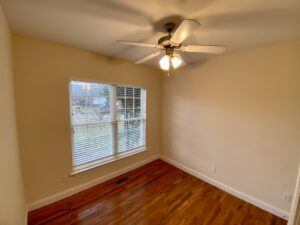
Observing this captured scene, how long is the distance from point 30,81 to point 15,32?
58 centimetres

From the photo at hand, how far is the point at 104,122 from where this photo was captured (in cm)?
275

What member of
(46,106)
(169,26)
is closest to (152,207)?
(46,106)

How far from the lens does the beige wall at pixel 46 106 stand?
188 cm

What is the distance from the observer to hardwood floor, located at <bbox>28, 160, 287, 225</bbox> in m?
1.93

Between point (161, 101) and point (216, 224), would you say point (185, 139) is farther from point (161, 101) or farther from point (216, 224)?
point (216, 224)

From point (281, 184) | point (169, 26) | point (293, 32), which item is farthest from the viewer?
point (281, 184)

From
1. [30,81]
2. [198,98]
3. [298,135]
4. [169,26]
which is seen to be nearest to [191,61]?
[198,98]

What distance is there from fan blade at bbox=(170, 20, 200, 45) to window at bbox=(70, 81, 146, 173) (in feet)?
5.64

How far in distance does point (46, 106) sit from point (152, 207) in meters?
2.13

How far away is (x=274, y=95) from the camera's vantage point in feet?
6.64

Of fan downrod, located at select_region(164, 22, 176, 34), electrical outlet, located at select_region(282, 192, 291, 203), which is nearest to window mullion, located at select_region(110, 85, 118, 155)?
fan downrod, located at select_region(164, 22, 176, 34)

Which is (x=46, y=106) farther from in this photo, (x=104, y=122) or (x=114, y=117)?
(x=114, y=117)

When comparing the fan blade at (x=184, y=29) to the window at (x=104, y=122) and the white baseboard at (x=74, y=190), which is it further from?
the white baseboard at (x=74, y=190)

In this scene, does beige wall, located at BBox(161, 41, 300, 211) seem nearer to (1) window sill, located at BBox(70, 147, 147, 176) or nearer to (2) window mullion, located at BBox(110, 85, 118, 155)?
(1) window sill, located at BBox(70, 147, 147, 176)
